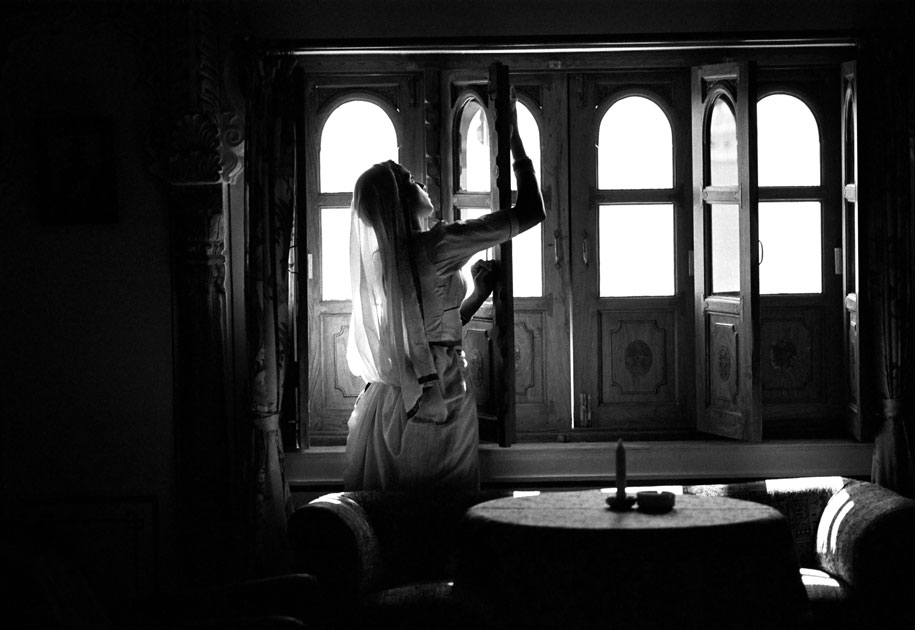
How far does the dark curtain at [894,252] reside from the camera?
5.50 metres

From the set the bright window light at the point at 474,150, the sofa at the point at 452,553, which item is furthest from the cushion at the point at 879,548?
the bright window light at the point at 474,150

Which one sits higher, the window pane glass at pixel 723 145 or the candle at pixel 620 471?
the window pane glass at pixel 723 145

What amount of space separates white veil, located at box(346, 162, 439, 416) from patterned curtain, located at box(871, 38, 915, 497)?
2112mm

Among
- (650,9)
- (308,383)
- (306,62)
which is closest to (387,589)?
(308,383)

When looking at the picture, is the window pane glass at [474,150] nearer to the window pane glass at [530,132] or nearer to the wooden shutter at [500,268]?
the wooden shutter at [500,268]

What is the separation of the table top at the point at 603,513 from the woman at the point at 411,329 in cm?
72

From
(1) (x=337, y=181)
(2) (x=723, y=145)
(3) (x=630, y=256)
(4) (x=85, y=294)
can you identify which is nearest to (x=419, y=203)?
(1) (x=337, y=181)

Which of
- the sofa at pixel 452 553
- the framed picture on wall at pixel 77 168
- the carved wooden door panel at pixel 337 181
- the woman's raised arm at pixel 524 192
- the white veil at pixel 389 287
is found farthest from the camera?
the carved wooden door panel at pixel 337 181

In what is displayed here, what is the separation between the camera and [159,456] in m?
5.68

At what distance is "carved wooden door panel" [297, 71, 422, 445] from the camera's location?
5.94 metres

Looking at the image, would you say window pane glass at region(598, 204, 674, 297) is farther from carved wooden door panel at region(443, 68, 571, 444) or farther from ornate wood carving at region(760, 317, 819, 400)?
ornate wood carving at region(760, 317, 819, 400)

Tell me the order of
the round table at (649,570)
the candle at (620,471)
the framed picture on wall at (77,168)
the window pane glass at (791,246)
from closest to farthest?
1. the round table at (649,570)
2. the candle at (620,471)
3. the framed picture on wall at (77,168)
4. the window pane glass at (791,246)

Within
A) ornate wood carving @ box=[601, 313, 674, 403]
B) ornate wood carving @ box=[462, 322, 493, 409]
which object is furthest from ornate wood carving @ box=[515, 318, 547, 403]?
ornate wood carving @ box=[462, 322, 493, 409]

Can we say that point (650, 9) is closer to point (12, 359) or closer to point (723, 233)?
point (723, 233)
